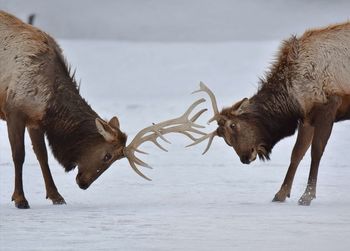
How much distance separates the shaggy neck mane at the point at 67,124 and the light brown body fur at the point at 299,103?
52.7 inches

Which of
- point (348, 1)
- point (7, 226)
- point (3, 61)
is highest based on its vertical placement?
point (348, 1)

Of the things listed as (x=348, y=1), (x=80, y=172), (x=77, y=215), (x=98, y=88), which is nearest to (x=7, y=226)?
(x=77, y=215)

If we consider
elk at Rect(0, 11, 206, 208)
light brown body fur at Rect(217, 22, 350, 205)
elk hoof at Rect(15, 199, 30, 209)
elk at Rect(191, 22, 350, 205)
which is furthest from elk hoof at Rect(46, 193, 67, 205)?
light brown body fur at Rect(217, 22, 350, 205)

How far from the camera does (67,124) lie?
11.3 metres

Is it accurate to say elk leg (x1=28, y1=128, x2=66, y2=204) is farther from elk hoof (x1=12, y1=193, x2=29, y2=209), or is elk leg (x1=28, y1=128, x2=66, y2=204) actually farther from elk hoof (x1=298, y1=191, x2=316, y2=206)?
elk hoof (x1=298, y1=191, x2=316, y2=206)

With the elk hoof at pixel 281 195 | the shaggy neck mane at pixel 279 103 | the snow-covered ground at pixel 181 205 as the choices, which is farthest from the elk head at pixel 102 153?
the elk hoof at pixel 281 195

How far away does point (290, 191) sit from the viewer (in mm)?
11672

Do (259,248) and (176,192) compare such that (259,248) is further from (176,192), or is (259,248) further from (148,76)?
(148,76)

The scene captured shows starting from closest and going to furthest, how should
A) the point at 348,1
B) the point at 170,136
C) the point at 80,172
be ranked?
the point at 80,172 → the point at 170,136 → the point at 348,1

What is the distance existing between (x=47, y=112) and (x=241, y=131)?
194 cm

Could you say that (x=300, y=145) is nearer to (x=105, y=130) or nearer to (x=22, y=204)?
(x=105, y=130)

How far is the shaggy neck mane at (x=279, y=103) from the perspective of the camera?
11.5m

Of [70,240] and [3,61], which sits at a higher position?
[3,61]

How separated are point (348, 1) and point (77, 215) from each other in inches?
1642
